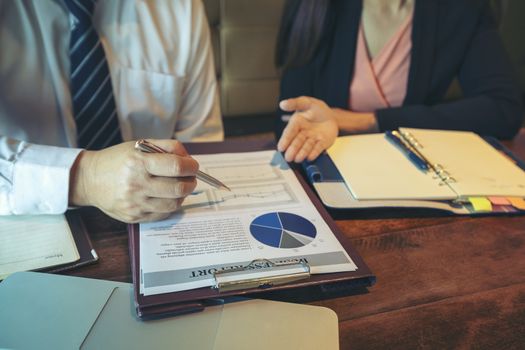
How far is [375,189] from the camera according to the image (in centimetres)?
58

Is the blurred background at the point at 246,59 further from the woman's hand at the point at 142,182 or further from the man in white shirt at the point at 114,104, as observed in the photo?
the woman's hand at the point at 142,182

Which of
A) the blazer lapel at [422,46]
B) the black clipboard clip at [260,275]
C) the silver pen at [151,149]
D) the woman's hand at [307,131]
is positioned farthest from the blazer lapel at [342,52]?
the black clipboard clip at [260,275]

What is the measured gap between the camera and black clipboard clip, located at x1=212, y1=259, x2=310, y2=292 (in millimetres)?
396

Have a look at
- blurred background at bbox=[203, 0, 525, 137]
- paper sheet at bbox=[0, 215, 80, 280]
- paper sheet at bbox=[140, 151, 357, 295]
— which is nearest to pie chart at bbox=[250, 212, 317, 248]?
paper sheet at bbox=[140, 151, 357, 295]

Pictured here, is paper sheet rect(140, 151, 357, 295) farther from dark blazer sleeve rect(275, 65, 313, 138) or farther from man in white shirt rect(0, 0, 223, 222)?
dark blazer sleeve rect(275, 65, 313, 138)

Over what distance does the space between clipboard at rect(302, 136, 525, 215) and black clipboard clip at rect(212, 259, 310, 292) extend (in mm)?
151

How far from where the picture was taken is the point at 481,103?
920 mm

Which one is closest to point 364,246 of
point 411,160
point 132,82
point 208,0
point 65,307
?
point 411,160

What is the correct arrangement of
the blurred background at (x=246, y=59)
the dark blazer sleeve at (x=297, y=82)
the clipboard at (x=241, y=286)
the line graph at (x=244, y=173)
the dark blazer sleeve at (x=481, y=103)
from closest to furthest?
the clipboard at (x=241, y=286), the line graph at (x=244, y=173), the dark blazer sleeve at (x=481, y=103), the dark blazer sleeve at (x=297, y=82), the blurred background at (x=246, y=59)

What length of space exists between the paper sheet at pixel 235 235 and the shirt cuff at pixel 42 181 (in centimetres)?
14

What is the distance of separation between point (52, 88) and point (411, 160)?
0.69 m

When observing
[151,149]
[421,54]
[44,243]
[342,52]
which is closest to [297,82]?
[342,52]

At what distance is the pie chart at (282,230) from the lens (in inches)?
18.4

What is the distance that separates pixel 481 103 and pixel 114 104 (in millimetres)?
824
